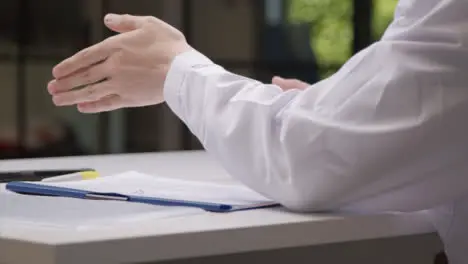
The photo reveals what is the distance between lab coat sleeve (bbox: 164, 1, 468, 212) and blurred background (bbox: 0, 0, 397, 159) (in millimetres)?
1734

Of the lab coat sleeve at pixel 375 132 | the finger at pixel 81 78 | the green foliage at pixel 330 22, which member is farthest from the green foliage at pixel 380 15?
the lab coat sleeve at pixel 375 132

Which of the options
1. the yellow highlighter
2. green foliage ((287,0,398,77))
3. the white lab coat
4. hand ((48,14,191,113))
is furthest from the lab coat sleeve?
green foliage ((287,0,398,77))

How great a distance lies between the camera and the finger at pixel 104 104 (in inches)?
36.5

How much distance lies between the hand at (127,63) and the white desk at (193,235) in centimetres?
22

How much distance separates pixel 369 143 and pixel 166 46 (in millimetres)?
281

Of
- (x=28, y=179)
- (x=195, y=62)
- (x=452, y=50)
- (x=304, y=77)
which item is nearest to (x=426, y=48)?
(x=452, y=50)

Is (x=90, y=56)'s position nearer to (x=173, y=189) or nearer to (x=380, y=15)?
(x=173, y=189)

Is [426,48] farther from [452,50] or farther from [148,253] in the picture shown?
[148,253]

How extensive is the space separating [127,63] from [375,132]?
306mm

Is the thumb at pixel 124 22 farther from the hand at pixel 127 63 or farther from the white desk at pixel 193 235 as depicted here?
the white desk at pixel 193 235

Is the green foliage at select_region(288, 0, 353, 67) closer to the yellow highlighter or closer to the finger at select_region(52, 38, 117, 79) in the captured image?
the yellow highlighter

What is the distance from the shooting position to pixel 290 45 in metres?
3.05

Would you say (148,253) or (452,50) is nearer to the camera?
(148,253)

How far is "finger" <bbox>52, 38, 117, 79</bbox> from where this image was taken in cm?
Result: 86
